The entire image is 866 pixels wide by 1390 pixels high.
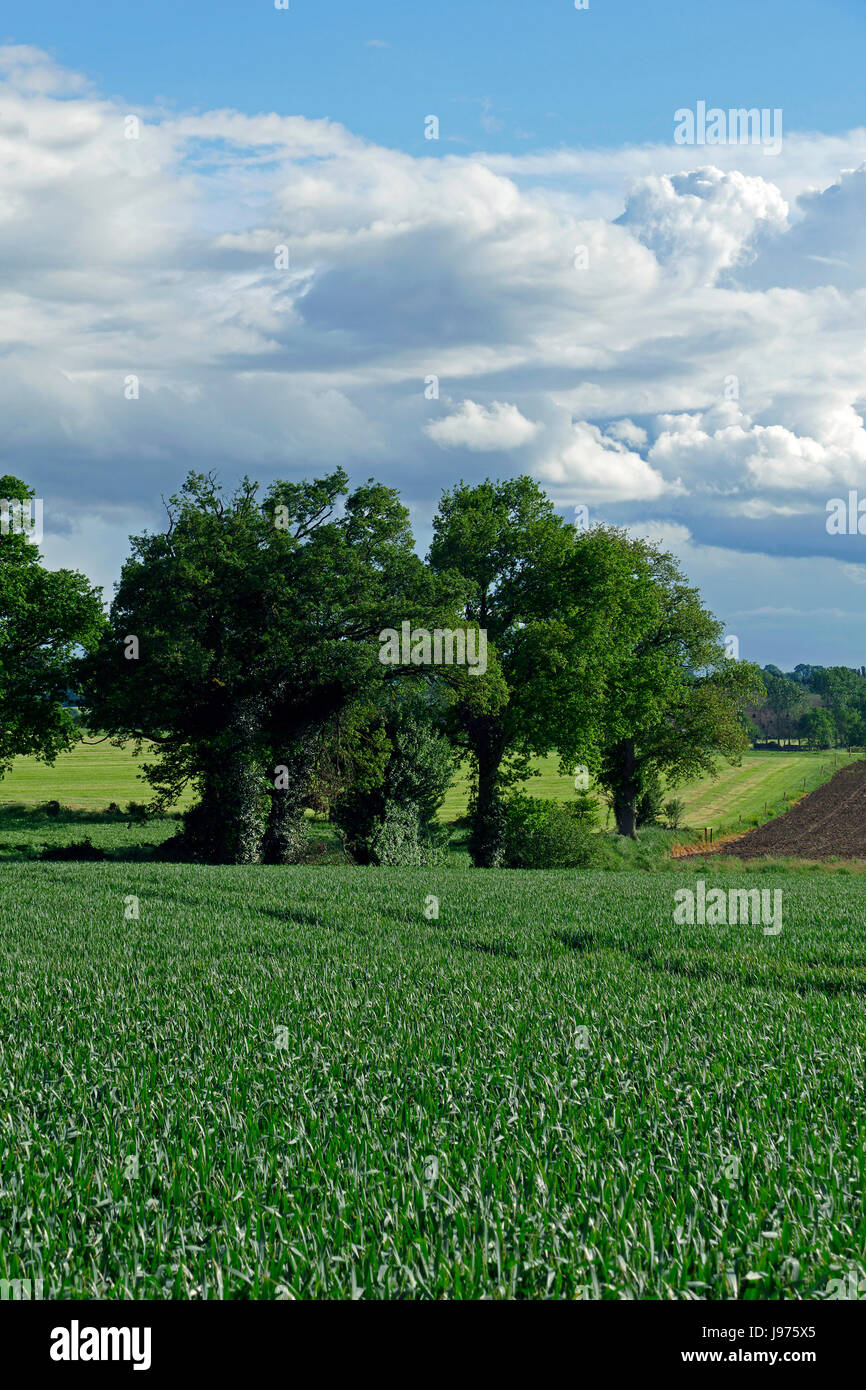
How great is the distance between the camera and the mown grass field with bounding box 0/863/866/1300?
398cm

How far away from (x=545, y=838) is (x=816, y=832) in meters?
29.1

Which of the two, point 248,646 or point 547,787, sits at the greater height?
point 248,646

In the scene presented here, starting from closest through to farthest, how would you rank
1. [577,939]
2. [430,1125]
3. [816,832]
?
[430,1125], [577,939], [816,832]

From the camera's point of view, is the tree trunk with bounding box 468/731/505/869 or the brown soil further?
the brown soil

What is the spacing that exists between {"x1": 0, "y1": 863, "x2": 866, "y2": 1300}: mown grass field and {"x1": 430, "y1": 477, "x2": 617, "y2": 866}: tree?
31.7 metres

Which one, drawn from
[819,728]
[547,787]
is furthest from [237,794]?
[819,728]

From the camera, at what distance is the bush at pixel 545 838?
45.6 m

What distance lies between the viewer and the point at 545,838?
151 feet

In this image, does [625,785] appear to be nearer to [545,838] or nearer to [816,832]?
[545,838]

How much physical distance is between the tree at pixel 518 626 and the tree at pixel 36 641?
18.0 m

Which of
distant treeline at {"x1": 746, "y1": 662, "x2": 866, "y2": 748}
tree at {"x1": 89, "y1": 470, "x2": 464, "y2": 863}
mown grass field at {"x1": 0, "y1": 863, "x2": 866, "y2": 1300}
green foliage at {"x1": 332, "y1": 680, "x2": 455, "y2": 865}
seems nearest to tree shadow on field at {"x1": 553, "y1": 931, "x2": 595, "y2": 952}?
mown grass field at {"x1": 0, "y1": 863, "x2": 866, "y2": 1300}

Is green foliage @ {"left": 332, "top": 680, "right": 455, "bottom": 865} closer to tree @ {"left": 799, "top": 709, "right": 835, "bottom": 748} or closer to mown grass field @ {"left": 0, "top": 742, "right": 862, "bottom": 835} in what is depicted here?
mown grass field @ {"left": 0, "top": 742, "right": 862, "bottom": 835}

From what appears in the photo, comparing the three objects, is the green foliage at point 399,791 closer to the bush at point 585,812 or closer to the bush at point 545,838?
the bush at point 545,838
